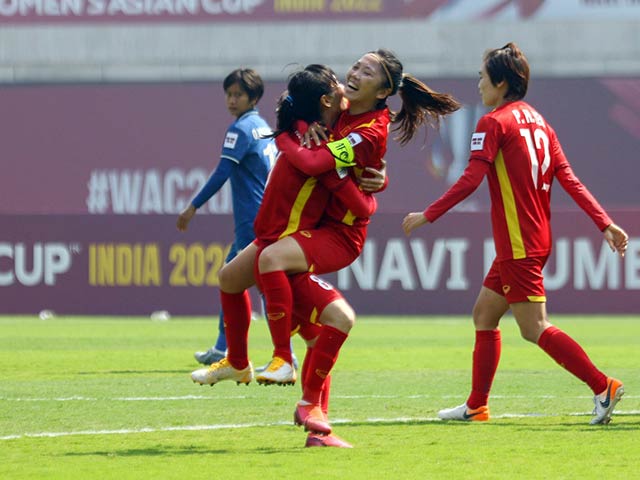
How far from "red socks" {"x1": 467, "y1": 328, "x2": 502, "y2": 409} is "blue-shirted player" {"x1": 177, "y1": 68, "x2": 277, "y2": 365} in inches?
117

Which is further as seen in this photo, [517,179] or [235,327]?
[517,179]

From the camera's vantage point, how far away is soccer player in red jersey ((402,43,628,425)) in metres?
7.95

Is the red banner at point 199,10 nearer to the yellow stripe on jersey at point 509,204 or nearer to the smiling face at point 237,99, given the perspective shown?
the smiling face at point 237,99

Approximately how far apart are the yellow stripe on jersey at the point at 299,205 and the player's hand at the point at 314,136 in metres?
0.18

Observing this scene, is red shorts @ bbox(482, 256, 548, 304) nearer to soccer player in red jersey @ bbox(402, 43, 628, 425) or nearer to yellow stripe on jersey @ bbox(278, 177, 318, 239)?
soccer player in red jersey @ bbox(402, 43, 628, 425)

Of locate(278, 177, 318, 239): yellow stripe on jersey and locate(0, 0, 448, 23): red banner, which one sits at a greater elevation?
locate(0, 0, 448, 23): red banner

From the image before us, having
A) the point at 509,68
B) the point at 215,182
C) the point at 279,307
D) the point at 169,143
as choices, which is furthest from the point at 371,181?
the point at 169,143

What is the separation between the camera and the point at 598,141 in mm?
29219

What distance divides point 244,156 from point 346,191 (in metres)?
3.90

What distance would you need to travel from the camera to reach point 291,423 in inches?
317

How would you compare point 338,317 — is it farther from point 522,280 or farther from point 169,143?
point 169,143

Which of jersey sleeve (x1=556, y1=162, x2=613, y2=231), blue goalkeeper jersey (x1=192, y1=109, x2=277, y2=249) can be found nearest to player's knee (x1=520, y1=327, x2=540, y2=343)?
jersey sleeve (x1=556, y1=162, x2=613, y2=231)

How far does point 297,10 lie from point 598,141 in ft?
23.5

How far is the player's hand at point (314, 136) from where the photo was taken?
7.18 m
